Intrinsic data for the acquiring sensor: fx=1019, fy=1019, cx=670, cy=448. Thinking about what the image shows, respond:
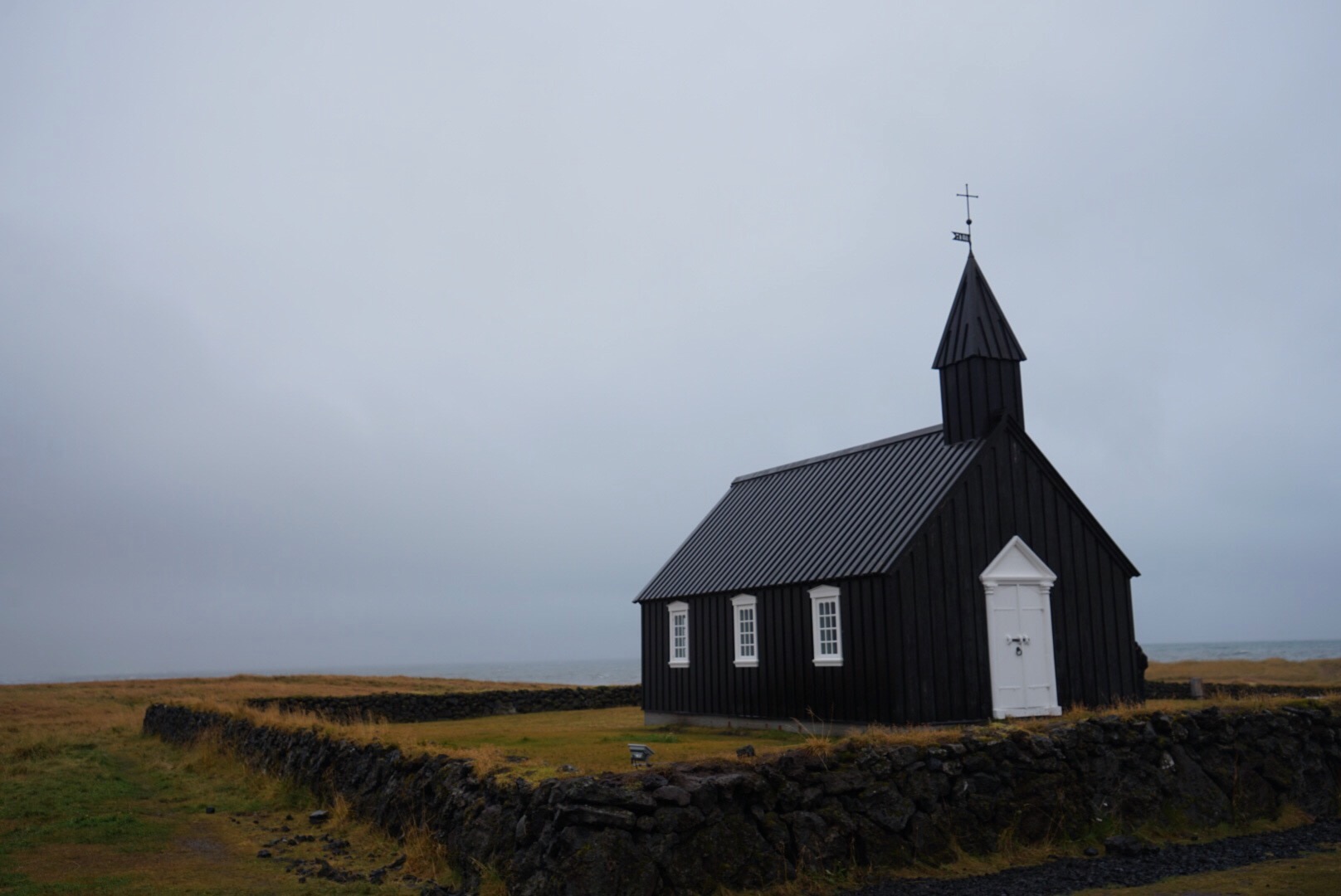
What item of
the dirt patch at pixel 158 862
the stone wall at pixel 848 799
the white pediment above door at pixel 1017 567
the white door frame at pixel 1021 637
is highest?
the white pediment above door at pixel 1017 567

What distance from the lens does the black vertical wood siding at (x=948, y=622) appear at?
68.0 feet

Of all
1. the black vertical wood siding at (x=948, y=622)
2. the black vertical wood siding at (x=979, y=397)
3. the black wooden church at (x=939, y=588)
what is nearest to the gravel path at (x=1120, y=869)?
the black vertical wood siding at (x=948, y=622)

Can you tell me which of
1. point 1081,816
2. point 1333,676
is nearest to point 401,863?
point 1081,816

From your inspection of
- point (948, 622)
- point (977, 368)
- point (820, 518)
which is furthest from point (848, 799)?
point (977, 368)

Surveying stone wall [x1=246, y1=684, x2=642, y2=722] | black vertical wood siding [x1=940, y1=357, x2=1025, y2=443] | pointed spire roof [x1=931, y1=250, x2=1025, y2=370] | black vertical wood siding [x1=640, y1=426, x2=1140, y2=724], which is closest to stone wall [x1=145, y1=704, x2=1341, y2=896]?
black vertical wood siding [x1=640, y1=426, x2=1140, y2=724]

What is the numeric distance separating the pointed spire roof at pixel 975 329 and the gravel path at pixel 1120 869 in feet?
40.8

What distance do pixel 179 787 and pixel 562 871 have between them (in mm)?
13562

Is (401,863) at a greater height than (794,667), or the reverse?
(794,667)

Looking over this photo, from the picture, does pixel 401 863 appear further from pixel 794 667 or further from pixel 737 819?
pixel 794 667

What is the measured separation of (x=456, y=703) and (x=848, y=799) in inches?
1154

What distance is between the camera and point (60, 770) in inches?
835

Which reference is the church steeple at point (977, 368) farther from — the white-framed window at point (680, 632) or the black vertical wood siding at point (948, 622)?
the white-framed window at point (680, 632)

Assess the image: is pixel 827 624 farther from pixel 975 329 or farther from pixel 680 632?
pixel 975 329

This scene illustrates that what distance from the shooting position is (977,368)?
2375 centimetres
